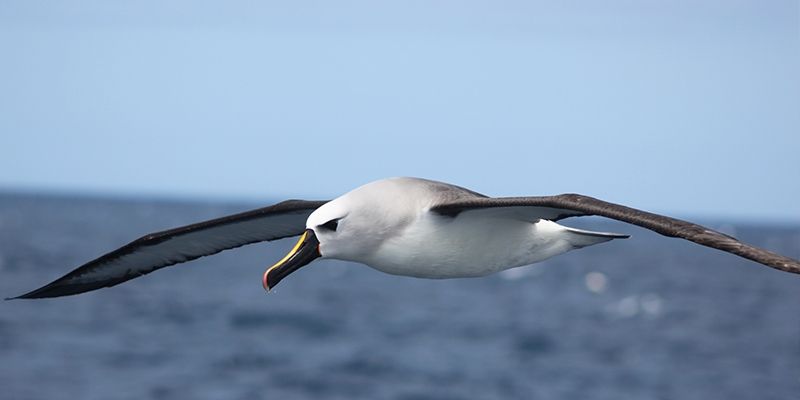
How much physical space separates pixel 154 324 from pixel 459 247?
34.4 m

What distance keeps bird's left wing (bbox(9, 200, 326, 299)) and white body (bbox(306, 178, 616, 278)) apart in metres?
1.60

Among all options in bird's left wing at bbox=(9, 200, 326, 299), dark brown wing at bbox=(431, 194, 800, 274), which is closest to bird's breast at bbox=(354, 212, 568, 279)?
dark brown wing at bbox=(431, 194, 800, 274)

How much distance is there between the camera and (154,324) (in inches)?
1642

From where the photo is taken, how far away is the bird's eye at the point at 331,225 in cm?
829

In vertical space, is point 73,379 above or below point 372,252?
below

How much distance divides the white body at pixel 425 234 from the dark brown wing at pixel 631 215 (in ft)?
0.59

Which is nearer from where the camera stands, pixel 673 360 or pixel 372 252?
pixel 372 252

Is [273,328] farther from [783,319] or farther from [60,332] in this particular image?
[783,319]

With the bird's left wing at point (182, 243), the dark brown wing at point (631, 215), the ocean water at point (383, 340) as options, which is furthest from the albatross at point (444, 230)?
the ocean water at point (383, 340)

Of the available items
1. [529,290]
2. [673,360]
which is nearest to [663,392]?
[673,360]

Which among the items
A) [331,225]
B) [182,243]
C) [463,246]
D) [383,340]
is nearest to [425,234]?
[463,246]

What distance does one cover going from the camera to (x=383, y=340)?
40.1 meters

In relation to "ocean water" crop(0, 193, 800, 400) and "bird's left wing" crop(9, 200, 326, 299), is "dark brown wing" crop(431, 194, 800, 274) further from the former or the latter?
"ocean water" crop(0, 193, 800, 400)

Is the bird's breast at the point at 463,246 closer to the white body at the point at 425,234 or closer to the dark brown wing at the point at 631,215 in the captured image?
the white body at the point at 425,234
